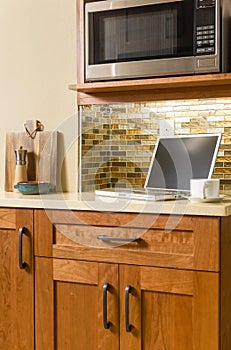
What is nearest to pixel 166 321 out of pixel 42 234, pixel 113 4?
pixel 42 234

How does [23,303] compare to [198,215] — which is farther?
[23,303]

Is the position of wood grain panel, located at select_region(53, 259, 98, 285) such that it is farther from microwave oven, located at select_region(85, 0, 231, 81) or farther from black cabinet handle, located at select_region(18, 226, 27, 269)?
microwave oven, located at select_region(85, 0, 231, 81)

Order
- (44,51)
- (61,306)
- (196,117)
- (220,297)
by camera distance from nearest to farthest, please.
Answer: (220,297)
(61,306)
(196,117)
(44,51)

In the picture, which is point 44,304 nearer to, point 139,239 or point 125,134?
point 139,239

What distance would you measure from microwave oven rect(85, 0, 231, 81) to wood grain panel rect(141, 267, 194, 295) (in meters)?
0.84

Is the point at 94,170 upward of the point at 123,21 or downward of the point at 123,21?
downward

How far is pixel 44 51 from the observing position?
2939mm

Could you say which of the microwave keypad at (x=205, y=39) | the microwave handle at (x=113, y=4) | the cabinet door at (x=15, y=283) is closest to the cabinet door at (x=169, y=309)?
the cabinet door at (x=15, y=283)

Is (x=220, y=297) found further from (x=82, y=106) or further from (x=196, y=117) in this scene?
(x=82, y=106)

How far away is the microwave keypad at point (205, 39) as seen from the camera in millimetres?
2379

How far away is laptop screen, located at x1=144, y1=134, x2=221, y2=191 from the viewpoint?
8.23ft

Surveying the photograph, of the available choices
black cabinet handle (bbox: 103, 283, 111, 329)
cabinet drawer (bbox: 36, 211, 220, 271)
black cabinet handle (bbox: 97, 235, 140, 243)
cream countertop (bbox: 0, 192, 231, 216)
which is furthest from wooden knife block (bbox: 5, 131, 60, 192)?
black cabinet handle (bbox: 103, 283, 111, 329)

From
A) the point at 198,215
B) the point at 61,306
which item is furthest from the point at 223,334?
the point at 61,306

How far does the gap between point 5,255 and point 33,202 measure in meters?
0.29
